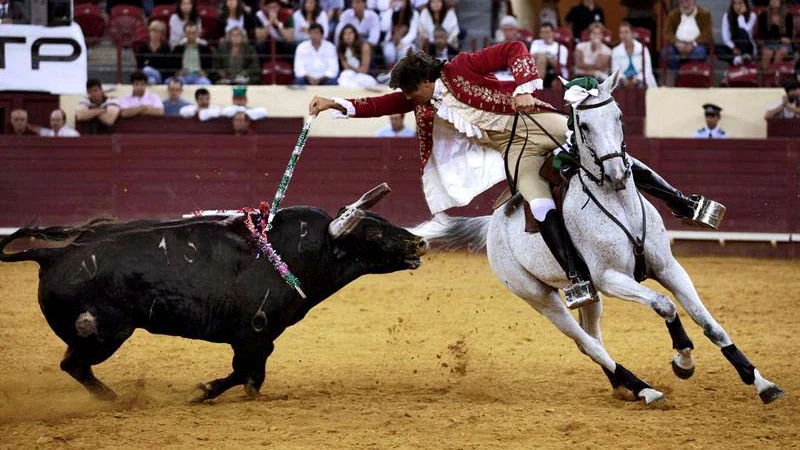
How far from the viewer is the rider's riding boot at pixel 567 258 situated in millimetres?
5844

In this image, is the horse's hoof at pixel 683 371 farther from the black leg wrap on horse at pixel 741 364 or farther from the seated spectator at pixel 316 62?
the seated spectator at pixel 316 62

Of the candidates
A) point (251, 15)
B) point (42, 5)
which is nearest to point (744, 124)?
point (251, 15)

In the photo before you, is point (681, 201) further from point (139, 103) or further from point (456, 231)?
point (139, 103)

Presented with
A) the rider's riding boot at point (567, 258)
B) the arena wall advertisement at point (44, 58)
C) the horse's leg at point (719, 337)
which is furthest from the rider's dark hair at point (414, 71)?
the arena wall advertisement at point (44, 58)

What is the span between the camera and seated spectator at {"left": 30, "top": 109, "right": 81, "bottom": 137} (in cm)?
1306

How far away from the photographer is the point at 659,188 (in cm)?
621

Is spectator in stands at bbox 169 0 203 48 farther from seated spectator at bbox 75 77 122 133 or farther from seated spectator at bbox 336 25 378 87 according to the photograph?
seated spectator at bbox 336 25 378 87

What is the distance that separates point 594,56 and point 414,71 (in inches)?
314

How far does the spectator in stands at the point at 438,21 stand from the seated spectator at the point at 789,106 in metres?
3.72

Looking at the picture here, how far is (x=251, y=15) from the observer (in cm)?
1455

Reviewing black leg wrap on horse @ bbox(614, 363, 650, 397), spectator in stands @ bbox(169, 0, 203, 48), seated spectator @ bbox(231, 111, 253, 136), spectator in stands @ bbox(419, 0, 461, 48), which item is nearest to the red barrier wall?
seated spectator @ bbox(231, 111, 253, 136)

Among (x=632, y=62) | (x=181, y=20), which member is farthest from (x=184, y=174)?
(x=632, y=62)

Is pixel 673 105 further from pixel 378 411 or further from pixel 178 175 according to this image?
pixel 378 411

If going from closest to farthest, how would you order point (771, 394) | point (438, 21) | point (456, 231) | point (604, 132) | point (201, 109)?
point (604, 132) < point (771, 394) < point (456, 231) < point (201, 109) < point (438, 21)
